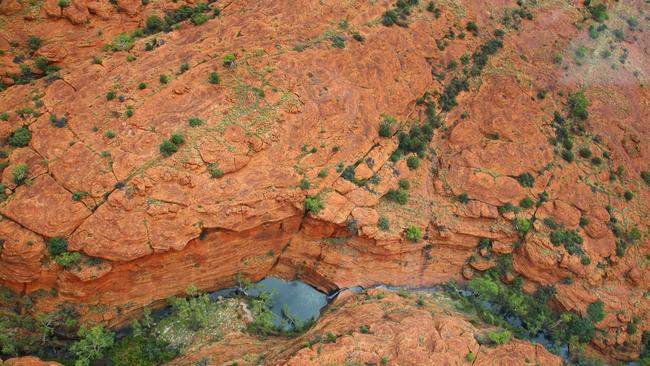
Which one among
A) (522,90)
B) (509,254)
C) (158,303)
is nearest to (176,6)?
(158,303)

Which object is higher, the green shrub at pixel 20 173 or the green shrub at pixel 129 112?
the green shrub at pixel 129 112

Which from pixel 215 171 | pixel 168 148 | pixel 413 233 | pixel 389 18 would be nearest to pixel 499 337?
pixel 413 233

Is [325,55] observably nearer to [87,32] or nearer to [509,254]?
[87,32]

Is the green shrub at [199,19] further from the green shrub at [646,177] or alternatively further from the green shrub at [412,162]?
the green shrub at [646,177]

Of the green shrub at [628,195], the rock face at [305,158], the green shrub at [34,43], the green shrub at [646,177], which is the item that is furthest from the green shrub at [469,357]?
the green shrub at [34,43]

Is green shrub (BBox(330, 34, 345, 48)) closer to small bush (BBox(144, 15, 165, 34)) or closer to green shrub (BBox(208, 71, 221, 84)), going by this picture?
green shrub (BBox(208, 71, 221, 84))

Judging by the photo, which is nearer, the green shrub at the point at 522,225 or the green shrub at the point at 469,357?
the green shrub at the point at 469,357
